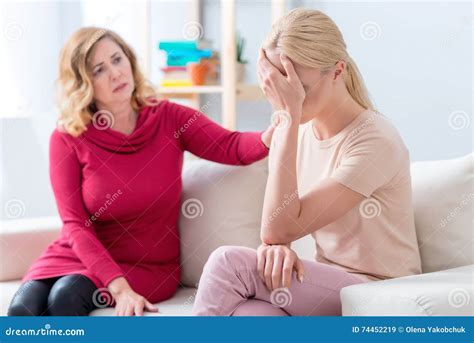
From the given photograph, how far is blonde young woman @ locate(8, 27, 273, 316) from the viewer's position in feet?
6.02

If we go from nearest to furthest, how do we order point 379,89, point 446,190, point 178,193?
point 446,190, point 178,193, point 379,89

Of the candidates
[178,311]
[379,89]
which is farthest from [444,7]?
[178,311]

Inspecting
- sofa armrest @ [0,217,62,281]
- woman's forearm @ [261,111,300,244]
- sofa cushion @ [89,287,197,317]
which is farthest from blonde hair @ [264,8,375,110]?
sofa armrest @ [0,217,62,281]

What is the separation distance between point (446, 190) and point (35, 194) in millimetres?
1643

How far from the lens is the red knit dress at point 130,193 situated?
1.84 meters

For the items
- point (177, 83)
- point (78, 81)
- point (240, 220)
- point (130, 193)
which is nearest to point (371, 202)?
point (240, 220)

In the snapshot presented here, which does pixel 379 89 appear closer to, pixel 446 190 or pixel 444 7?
pixel 444 7

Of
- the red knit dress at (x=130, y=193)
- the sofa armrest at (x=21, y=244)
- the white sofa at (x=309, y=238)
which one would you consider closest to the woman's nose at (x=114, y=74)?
the red knit dress at (x=130, y=193)

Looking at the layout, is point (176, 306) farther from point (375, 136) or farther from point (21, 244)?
point (375, 136)

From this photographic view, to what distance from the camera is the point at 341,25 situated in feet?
9.20

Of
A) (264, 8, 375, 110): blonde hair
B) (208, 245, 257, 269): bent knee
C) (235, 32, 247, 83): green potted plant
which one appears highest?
(264, 8, 375, 110): blonde hair

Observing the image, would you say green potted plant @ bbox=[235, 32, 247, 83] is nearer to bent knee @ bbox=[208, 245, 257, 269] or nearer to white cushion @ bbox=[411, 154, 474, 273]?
white cushion @ bbox=[411, 154, 474, 273]
